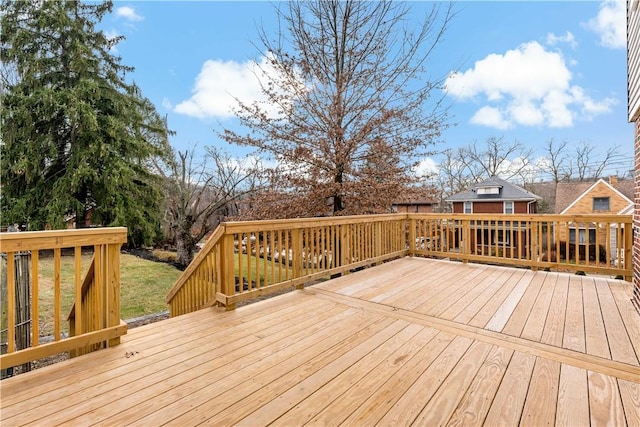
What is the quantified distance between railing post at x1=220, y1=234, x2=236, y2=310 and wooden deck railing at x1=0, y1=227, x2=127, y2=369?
927 millimetres

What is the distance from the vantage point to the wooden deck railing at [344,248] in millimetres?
3284

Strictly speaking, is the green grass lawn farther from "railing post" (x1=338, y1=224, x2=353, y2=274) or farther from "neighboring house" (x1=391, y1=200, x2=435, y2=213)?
"neighboring house" (x1=391, y1=200, x2=435, y2=213)

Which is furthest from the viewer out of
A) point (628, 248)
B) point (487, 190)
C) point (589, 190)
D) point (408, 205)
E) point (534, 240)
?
point (487, 190)

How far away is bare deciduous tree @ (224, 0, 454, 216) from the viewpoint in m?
6.41

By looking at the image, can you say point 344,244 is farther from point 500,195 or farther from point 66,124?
point 500,195

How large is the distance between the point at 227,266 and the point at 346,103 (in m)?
4.75

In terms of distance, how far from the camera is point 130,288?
309 inches

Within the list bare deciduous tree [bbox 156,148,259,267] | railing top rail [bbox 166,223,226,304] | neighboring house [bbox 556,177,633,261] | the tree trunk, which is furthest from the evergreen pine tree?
neighboring house [bbox 556,177,633,261]

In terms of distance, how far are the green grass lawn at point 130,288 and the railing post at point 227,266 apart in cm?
407

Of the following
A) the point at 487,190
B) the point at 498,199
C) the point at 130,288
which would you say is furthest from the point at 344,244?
the point at 487,190

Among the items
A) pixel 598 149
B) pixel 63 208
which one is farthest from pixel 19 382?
pixel 598 149

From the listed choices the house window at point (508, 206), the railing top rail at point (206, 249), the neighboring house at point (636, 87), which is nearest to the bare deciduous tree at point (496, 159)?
the house window at point (508, 206)

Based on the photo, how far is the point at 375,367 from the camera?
2047 millimetres

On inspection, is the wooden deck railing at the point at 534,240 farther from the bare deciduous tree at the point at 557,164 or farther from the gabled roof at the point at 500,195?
the bare deciduous tree at the point at 557,164
